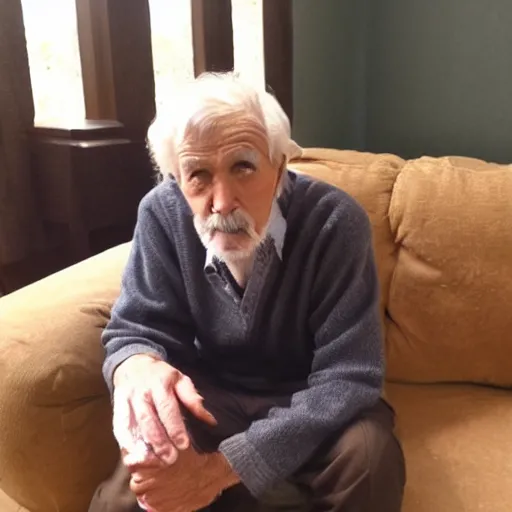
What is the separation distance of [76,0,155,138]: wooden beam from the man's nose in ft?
2.29

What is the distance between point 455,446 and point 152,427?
0.60m

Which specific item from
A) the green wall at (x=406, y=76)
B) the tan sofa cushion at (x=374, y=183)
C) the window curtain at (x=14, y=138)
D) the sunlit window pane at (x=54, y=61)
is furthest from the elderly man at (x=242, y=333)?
the green wall at (x=406, y=76)

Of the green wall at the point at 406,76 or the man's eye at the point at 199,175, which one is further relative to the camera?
the green wall at the point at 406,76

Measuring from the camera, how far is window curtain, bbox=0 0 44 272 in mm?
1567

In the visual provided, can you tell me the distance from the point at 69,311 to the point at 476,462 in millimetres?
775

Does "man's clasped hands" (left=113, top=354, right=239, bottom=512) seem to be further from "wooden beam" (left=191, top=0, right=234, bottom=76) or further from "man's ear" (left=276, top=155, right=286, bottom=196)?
"wooden beam" (left=191, top=0, right=234, bottom=76)

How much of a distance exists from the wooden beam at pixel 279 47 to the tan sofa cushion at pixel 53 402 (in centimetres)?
114

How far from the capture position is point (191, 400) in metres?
1.12

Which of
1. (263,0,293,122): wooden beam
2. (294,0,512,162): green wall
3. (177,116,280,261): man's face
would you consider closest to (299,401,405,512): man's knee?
(177,116,280,261): man's face

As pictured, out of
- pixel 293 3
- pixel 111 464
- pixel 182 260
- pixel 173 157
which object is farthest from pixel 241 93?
pixel 293 3

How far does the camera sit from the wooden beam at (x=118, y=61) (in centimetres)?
172

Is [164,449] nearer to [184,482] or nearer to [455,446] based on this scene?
[184,482]

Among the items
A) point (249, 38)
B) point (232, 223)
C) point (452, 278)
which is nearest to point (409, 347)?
point (452, 278)

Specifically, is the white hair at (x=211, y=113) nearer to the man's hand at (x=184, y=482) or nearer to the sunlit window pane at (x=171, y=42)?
the man's hand at (x=184, y=482)
